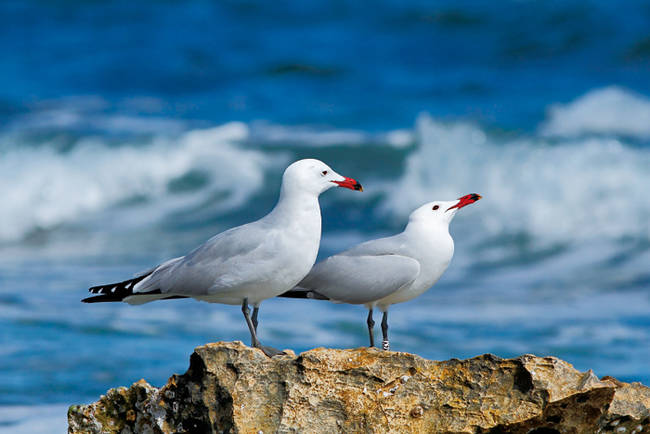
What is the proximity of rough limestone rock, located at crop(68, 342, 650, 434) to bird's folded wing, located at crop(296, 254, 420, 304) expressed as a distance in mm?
1422

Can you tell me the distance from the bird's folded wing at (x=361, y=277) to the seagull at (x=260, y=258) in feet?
2.81

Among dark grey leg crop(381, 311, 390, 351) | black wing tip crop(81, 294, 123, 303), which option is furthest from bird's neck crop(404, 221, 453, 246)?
black wing tip crop(81, 294, 123, 303)

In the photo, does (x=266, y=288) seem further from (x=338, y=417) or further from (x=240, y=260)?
(x=338, y=417)

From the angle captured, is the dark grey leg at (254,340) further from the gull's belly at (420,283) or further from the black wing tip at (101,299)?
→ the gull's belly at (420,283)

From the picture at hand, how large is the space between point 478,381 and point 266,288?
5.73 ft

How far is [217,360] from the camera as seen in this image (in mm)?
6082

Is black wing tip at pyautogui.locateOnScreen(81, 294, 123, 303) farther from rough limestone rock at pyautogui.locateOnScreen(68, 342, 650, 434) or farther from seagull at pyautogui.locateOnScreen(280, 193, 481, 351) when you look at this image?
seagull at pyautogui.locateOnScreen(280, 193, 481, 351)

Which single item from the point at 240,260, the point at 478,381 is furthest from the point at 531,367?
the point at 240,260

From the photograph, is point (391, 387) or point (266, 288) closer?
point (391, 387)

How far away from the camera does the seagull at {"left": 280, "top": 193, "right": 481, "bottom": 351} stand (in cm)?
757

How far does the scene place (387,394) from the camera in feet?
19.8

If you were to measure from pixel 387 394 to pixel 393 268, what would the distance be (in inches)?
66.8

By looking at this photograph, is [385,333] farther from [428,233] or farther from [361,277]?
[428,233]

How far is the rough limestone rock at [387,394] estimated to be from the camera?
590 centimetres
